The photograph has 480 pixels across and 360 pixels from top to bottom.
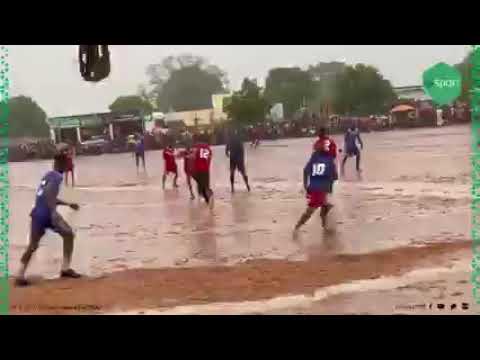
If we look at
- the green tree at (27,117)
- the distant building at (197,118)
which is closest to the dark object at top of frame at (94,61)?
the green tree at (27,117)

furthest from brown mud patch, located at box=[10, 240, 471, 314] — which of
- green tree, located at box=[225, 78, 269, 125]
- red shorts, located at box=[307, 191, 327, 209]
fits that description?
green tree, located at box=[225, 78, 269, 125]

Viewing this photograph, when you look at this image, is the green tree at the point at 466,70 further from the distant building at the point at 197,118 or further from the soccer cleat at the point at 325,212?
the distant building at the point at 197,118

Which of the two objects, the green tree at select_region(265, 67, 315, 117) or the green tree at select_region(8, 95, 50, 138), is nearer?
the green tree at select_region(8, 95, 50, 138)

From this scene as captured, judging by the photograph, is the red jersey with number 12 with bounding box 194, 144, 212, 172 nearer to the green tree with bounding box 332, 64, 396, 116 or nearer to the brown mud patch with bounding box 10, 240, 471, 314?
the brown mud patch with bounding box 10, 240, 471, 314

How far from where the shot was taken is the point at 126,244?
9.85m

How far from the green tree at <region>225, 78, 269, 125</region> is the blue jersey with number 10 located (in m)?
12.7

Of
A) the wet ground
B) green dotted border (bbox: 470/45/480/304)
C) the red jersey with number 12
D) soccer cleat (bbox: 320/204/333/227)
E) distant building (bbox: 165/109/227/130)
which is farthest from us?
distant building (bbox: 165/109/227/130)

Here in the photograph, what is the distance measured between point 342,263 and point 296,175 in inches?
431

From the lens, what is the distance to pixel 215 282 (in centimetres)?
714

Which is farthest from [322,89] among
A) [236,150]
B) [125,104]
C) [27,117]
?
[27,117]

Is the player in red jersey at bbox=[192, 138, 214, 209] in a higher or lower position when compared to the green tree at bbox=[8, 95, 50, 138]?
lower

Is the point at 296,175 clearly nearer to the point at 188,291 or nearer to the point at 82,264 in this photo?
the point at 82,264

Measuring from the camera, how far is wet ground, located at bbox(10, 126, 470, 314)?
28.3 feet


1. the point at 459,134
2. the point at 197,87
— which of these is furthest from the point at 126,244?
the point at 197,87
